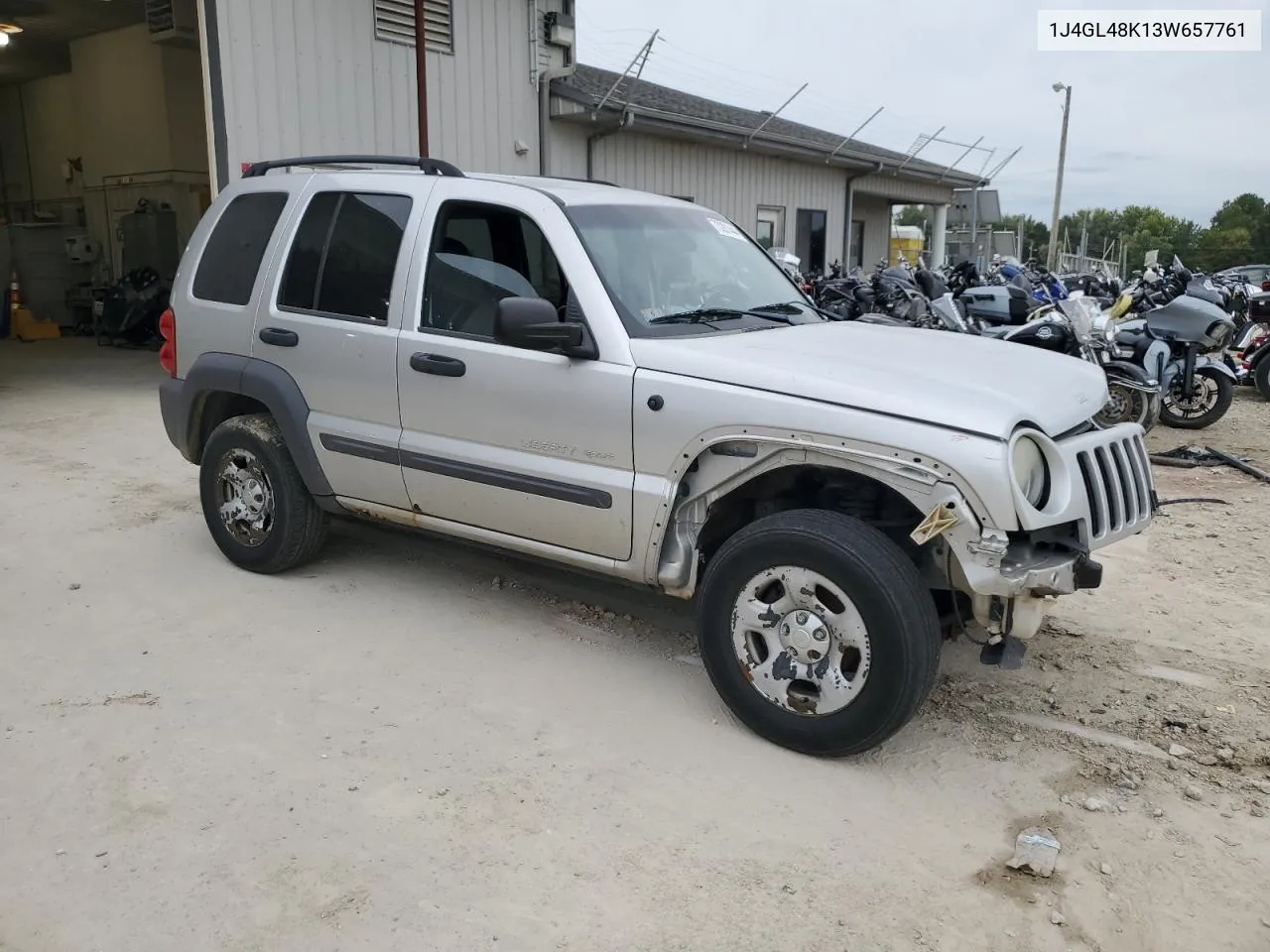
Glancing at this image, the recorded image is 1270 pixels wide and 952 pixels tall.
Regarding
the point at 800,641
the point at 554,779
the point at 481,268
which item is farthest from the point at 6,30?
the point at 800,641

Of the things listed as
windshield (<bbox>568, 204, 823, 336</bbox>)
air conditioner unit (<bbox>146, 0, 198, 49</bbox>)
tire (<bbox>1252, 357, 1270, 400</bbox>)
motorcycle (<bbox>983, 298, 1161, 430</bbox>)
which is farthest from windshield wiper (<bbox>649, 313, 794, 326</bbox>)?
air conditioner unit (<bbox>146, 0, 198, 49</bbox>)

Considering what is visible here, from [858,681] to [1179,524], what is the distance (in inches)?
167

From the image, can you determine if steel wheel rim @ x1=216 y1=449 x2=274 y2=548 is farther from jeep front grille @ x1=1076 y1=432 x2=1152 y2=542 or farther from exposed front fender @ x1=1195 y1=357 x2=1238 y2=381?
exposed front fender @ x1=1195 y1=357 x2=1238 y2=381

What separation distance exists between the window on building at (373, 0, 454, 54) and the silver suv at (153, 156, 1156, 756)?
250 inches

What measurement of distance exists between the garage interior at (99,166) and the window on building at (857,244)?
45.0ft

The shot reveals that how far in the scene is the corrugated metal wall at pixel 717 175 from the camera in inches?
557

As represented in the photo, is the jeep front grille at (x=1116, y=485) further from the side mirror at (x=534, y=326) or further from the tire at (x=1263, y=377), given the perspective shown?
the tire at (x=1263, y=377)

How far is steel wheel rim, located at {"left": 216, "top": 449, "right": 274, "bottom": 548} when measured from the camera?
5230 millimetres

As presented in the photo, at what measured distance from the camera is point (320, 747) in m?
3.62

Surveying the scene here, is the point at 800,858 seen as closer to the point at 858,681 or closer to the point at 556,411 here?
the point at 858,681

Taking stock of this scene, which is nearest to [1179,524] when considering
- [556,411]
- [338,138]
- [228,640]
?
[556,411]

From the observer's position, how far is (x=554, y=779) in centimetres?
344

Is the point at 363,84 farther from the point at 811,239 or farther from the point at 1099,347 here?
the point at 811,239

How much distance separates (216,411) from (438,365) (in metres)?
1.82
